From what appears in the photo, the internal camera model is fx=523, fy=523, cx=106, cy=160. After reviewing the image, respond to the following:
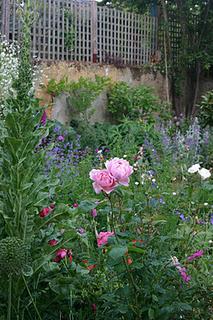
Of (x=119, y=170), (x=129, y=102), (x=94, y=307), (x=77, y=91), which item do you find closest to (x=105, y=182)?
(x=119, y=170)

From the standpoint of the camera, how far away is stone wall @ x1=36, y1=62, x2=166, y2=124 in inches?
314

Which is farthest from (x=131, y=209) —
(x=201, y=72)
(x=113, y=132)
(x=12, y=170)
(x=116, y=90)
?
(x=201, y=72)

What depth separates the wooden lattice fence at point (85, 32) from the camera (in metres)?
8.19

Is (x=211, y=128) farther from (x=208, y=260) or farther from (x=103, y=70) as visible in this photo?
(x=208, y=260)

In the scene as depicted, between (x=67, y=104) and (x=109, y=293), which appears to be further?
(x=67, y=104)

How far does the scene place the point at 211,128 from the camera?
7.56 m

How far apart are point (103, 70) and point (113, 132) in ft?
5.48

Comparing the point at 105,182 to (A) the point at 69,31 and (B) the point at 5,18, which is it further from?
(A) the point at 69,31

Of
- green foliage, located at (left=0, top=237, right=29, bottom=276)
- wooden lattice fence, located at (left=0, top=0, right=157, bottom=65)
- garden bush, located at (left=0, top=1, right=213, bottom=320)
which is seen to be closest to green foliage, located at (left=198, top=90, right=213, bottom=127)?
wooden lattice fence, located at (left=0, top=0, right=157, bottom=65)

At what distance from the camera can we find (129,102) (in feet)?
28.0

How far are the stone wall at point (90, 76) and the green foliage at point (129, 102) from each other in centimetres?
19

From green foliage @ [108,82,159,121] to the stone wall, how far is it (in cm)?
19

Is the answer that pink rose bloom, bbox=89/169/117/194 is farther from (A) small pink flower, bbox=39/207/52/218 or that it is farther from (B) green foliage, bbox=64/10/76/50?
(B) green foliage, bbox=64/10/76/50

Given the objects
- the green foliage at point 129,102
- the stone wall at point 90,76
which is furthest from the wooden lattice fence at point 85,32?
the green foliage at point 129,102
